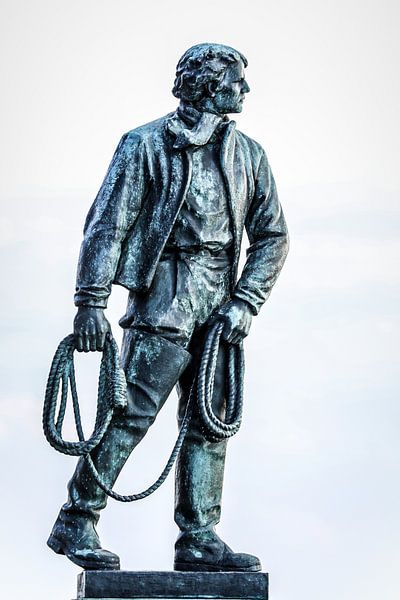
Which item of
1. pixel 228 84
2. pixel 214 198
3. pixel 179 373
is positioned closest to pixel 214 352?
pixel 179 373

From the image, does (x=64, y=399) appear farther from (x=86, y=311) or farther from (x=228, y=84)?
(x=228, y=84)

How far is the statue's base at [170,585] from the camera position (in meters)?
7.70

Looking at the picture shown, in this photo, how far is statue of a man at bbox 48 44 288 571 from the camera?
7.95 m

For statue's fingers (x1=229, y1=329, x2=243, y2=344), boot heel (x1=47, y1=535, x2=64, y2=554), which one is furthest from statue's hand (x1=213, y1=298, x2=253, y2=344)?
boot heel (x1=47, y1=535, x2=64, y2=554)

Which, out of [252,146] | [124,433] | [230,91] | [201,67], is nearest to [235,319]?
[124,433]

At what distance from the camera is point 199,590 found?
7812mm

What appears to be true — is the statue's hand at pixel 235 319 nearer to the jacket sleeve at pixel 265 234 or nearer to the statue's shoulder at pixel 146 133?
the jacket sleeve at pixel 265 234

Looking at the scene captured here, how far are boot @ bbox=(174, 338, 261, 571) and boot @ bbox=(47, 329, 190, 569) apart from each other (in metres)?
0.24

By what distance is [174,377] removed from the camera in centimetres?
802

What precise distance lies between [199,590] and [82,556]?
558 mm

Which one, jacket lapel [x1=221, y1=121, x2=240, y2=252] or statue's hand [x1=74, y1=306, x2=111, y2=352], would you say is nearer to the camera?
statue's hand [x1=74, y1=306, x2=111, y2=352]

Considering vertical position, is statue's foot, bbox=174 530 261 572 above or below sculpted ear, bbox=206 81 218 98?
below

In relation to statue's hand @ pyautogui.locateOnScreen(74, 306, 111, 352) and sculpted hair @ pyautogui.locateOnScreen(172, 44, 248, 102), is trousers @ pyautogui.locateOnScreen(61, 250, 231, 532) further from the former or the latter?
sculpted hair @ pyautogui.locateOnScreen(172, 44, 248, 102)

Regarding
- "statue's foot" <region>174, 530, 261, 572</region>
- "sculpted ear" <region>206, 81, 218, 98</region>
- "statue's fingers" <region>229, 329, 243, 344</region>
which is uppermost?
"sculpted ear" <region>206, 81, 218, 98</region>
